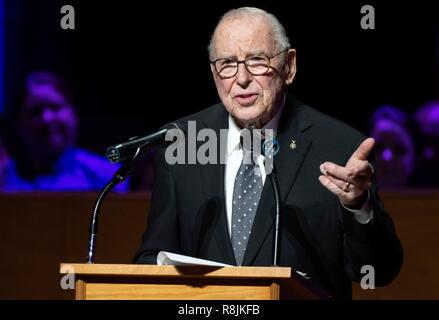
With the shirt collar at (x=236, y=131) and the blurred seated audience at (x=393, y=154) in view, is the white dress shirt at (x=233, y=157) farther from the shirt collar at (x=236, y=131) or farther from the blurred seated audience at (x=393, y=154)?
the blurred seated audience at (x=393, y=154)

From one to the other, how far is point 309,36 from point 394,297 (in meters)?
1.59

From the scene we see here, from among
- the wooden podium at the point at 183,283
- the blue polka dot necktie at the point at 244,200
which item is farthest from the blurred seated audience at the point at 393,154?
Answer: the wooden podium at the point at 183,283

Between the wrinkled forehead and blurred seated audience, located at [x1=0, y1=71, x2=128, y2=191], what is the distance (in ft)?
6.51

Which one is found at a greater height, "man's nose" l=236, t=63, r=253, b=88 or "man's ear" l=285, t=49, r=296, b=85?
"man's ear" l=285, t=49, r=296, b=85

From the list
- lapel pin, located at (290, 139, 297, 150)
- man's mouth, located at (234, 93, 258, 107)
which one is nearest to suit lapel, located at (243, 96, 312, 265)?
lapel pin, located at (290, 139, 297, 150)

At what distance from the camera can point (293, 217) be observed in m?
3.04

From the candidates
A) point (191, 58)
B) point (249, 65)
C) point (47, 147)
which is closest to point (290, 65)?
point (249, 65)

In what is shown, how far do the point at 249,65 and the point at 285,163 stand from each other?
12.7 inches

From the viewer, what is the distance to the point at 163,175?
3277 millimetres

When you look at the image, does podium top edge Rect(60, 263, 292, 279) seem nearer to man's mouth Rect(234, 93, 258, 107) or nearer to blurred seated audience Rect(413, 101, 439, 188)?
man's mouth Rect(234, 93, 258, 107)

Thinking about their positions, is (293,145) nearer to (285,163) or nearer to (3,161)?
(285,163)

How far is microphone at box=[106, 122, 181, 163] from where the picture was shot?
2.61 m

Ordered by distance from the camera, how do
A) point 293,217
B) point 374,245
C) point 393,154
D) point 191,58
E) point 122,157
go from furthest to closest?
point 191,58
point 393,154
point 293,217
point 374,245
point 122,157
